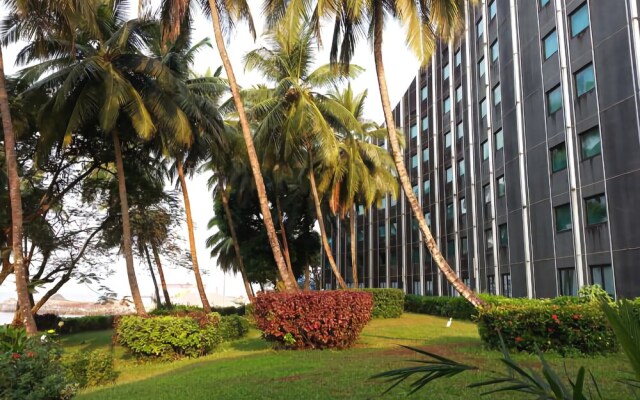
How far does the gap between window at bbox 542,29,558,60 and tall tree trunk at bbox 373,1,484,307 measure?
12.2 meters

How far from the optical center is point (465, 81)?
3447 cm

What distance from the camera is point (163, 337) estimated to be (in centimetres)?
1470

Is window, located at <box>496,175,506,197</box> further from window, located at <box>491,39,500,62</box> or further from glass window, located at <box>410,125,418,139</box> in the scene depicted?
glass window, located at <box>410,125,418,139</box>

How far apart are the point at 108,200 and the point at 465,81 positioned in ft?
75.7

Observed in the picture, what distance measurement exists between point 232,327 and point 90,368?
8.78 m

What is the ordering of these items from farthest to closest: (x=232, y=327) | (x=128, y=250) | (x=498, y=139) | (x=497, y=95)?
(x=498, y=139) < (x=497, y=95) < (x=232, y=327) < (x=128, y=250)

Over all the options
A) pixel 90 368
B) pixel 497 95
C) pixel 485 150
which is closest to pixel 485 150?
pixel 485 150

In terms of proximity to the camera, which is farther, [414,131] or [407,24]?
[414,131]

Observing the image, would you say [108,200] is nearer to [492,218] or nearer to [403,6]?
[403,6]

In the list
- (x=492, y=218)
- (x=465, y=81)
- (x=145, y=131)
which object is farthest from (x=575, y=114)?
(x=145, y=131)

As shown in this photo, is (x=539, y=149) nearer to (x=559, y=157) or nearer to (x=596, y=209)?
(x=559, y=157)

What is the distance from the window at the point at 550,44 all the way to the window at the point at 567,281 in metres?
9.34

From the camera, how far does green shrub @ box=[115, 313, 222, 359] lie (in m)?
14.7

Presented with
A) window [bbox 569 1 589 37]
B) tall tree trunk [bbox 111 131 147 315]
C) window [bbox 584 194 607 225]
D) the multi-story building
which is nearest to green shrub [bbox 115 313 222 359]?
tall tree trunk [bbox 111 131 147 315]
